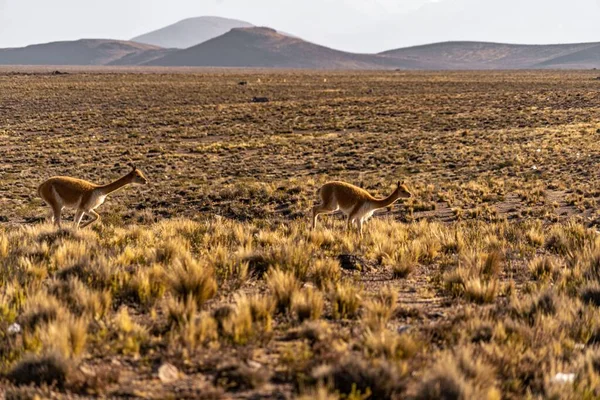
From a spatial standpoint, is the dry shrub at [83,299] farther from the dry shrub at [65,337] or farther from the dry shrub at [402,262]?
the dry shrub at [402,262]

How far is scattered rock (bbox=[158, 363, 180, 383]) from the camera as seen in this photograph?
3902mm

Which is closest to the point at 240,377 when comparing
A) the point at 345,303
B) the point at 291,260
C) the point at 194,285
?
the point at 345,303

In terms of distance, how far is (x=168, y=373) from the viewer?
3.96 meters

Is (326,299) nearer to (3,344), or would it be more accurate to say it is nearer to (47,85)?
(3,344)

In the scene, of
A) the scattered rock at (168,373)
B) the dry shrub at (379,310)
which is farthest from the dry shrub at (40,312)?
the dry shrub at (379,310)

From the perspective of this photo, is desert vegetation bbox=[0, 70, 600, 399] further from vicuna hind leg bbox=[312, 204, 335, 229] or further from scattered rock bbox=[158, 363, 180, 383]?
vicuna hind leg bbox=[312, 204, 335, 229]

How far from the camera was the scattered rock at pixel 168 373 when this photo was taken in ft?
12.8

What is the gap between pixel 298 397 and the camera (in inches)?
139

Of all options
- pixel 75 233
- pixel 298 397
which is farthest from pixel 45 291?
pixel 75 233

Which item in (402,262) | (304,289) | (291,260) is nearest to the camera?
(304,289)

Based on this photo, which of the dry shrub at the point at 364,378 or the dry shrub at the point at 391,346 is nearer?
the dry shrub at the point at 364,378

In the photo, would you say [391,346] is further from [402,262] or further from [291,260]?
[402,262]

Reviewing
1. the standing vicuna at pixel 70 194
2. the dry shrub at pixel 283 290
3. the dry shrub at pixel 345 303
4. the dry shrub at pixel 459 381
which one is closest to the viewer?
the dry shrub at pixel 459 381

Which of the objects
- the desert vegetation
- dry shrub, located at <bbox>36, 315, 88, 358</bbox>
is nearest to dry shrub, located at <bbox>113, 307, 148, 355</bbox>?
the desert vegetation
